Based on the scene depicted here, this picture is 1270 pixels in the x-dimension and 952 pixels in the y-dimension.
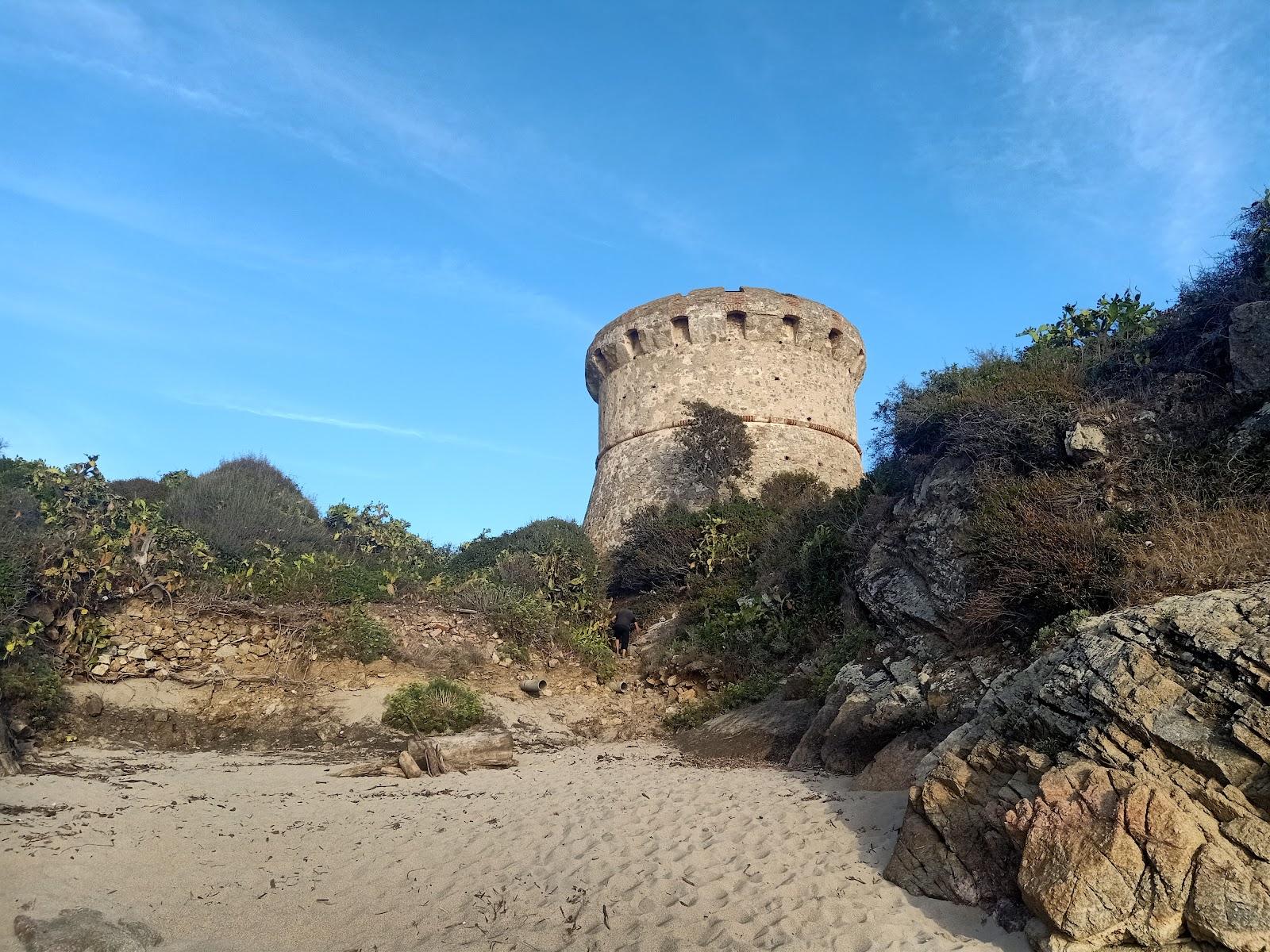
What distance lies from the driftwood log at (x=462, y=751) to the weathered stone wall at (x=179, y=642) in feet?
11.1

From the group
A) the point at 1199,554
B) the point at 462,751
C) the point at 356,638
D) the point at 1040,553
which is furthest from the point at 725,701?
the point at 1199,554

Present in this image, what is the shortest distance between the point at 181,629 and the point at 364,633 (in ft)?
6.99

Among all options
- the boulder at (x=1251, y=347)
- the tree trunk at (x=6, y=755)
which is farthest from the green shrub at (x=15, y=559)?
the boulder at (x=1251, y=347)

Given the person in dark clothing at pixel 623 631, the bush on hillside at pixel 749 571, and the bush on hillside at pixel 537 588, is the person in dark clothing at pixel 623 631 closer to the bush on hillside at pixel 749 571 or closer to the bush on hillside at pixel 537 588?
the bush on hillside at pixel 537 588

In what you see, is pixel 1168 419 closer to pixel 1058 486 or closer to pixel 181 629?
pixel 1058 486

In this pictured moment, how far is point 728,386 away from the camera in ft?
59.4

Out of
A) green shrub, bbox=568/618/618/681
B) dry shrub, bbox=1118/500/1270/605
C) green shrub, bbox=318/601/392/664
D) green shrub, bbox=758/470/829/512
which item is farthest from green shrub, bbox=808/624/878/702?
green shrub, bbox=758/470/829/512

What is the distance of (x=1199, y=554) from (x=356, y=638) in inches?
360

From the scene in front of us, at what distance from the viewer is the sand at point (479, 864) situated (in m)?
3.76

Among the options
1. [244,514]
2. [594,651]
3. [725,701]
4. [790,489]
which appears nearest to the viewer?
[725,701]

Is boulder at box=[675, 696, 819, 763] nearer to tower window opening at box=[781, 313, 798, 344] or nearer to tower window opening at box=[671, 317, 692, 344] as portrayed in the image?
tower window opening at box=[671, 317, 692, 344]

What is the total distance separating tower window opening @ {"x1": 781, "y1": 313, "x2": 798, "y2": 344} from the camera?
1859 cm

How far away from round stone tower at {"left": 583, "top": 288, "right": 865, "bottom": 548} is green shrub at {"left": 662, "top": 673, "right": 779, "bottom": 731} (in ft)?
25.9

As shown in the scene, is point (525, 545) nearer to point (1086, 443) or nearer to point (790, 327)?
point (790, 327)
